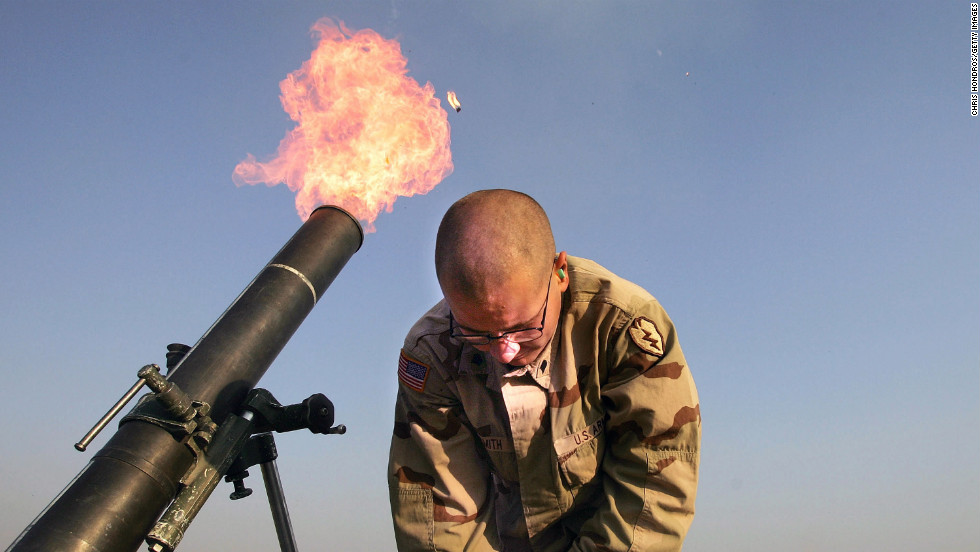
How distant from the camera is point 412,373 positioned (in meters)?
3.88

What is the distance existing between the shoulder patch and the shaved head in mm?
581

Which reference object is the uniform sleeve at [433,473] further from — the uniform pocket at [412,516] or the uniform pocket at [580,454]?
the uniform pocket at [580,454]

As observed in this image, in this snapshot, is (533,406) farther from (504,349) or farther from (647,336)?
(647,336)

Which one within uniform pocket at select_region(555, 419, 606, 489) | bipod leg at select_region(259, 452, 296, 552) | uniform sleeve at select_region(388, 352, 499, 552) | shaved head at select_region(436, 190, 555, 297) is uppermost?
shaved head at select_region(436, 190, 555, 297)

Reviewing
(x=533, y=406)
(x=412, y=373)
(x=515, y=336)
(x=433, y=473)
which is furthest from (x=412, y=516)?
(x=515, y=336)

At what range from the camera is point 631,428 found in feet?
11.7

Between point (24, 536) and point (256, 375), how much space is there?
1.48 metres

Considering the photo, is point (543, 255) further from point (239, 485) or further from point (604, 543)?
point (239, 485)

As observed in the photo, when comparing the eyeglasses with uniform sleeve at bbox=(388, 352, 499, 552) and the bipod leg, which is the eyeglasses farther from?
the bipod leg

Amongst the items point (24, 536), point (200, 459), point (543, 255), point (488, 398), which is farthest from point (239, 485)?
point (543, 255)

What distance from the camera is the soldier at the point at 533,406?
322cm

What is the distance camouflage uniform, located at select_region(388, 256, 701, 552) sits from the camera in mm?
3477

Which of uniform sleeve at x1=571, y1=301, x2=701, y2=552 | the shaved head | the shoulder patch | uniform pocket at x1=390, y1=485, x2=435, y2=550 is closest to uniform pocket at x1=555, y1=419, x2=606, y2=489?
uniform sleeve at x1=571, y1=301, x2=701, y2=552

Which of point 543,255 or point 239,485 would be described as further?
point 239,485
